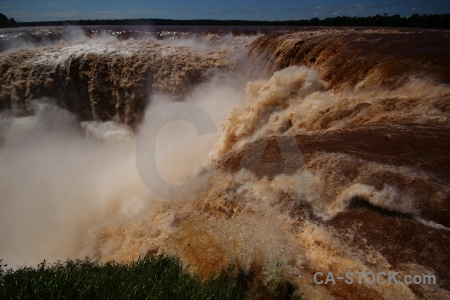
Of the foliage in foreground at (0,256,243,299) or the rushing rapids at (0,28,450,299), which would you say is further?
the rushing rapids at (0,28,450,299)

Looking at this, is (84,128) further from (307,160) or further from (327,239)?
(327,239)

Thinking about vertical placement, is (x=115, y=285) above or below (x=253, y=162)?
below

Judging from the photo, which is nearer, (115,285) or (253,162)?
(115,285)

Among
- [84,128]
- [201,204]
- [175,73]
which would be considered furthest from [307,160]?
[84,128]


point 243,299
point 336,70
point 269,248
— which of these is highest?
point 336,70

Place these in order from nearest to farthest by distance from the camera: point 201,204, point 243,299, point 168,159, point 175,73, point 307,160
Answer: point 243,299, point 307,160, point 201,204, point 168,159, point 175,73
